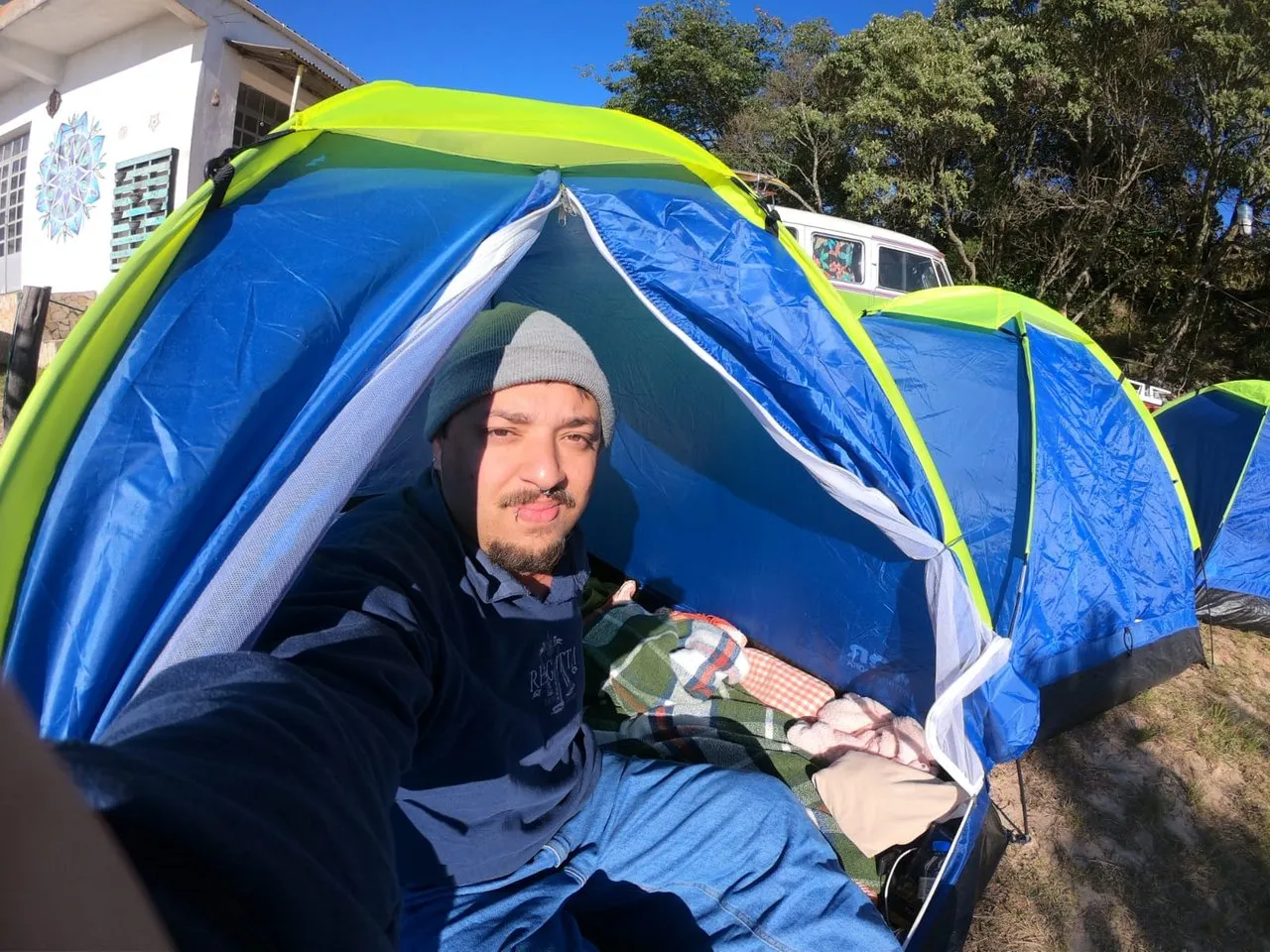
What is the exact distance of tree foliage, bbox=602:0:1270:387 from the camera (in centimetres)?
912

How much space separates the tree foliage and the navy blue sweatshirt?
37.6 feet

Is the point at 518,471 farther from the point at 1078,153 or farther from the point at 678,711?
the point at 1078,153

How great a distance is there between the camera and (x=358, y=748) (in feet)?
2.28

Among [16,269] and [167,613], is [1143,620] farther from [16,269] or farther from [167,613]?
[16,269]

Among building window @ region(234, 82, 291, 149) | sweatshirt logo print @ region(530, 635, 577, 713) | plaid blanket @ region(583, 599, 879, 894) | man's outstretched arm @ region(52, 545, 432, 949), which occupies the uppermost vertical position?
building window @ region(234, 82, 291, 149)

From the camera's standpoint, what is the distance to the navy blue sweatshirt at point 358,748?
0.44 meters

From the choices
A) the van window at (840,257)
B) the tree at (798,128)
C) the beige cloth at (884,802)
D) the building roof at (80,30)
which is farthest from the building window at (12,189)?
the tree at (798,128)

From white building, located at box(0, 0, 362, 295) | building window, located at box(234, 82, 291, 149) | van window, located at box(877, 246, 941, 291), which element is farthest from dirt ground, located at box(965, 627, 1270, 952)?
building window, located at box(234, 82, 291, 149)

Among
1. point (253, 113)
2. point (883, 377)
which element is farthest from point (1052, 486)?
point (253, 113)

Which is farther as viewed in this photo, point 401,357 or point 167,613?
point 401,357

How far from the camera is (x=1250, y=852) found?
7.14ft

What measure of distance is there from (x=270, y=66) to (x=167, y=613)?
23.7ft

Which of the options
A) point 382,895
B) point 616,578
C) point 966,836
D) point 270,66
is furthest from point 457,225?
point 270,66

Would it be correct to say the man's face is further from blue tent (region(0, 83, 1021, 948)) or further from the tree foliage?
the tree foliage
